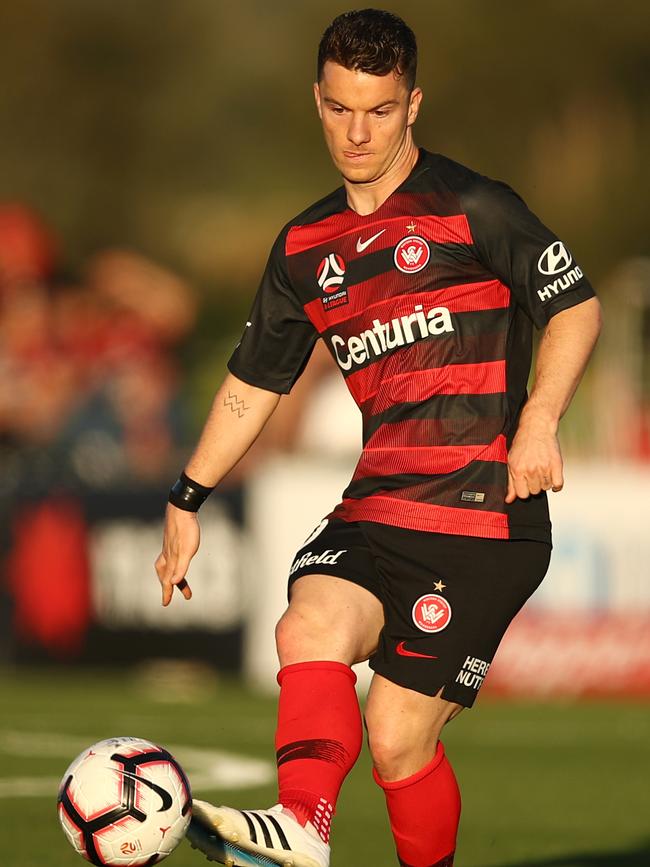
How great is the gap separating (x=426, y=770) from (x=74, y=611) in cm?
864

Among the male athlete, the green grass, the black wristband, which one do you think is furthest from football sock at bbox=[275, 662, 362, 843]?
the green grass

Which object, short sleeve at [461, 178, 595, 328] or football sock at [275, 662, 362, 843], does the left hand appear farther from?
football sock at [275, 662, 362, 843]

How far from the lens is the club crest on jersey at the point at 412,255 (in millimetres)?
5395

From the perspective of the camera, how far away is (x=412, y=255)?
5.41 meters

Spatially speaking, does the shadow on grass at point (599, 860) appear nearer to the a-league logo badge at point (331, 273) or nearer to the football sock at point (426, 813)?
the football sock at point (426, 813)

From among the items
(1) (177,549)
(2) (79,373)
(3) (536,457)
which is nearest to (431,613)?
(3) (536,457)

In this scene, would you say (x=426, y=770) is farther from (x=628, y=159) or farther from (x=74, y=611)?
(x=628, y=159)

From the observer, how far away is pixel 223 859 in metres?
4.86

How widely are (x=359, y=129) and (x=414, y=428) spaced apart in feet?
2.65

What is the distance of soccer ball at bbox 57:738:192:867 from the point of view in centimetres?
498

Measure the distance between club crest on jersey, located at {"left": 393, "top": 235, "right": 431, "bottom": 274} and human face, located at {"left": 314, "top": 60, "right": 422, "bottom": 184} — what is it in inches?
7.9

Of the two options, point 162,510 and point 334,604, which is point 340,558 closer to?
point 334,604

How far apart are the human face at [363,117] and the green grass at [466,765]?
2534 millimetres

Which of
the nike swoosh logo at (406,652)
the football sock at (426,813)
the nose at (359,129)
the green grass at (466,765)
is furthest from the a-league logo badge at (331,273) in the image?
the green grass at (466,765)
